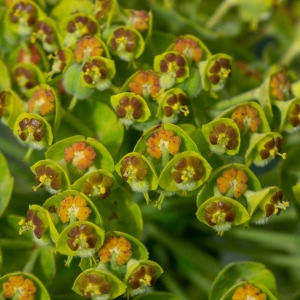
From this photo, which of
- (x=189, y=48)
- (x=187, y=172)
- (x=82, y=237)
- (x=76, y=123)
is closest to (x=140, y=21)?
(x=189, y=48)

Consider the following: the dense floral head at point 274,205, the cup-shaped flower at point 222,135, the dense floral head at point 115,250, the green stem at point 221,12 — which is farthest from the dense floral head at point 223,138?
the green stem at point 221,12

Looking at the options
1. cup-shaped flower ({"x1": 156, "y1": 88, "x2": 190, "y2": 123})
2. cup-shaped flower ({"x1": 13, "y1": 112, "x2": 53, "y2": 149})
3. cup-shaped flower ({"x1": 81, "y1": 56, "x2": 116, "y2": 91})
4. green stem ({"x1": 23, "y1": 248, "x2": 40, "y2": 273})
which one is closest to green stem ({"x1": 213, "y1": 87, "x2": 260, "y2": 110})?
cup-shaped flower ({"x1": 156, "y1": 88, "x2": 190, "y2": 123})

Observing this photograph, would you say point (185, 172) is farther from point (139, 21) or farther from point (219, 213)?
point (139, 21)

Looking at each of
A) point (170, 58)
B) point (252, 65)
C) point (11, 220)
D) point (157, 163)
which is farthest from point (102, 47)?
point (252, 65)

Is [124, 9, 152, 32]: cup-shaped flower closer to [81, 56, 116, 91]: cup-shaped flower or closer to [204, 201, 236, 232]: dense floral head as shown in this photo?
[81, 56, 116, 91]: cup-shaped flower

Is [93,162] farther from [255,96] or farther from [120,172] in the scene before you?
[255,96]

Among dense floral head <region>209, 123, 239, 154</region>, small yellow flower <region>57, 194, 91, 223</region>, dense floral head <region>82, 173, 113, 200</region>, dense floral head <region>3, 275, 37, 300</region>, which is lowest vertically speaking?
dense floral head <region>3, 275, 37, 300</region>
